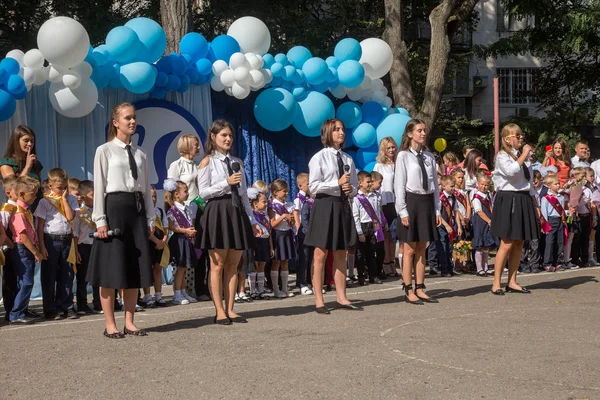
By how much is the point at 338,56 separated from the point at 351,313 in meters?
6.79

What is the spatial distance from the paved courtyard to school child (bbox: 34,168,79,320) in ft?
1.48

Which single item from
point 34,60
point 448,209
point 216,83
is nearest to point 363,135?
point 448,209

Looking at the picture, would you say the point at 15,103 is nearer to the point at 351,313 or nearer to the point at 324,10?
the point at 351,313

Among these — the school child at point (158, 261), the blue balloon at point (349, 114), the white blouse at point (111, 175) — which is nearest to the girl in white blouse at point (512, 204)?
the school child at point (158, 261)

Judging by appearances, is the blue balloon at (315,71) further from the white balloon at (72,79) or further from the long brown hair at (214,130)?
the long brown hair at (214,130)

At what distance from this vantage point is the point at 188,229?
1141 cm

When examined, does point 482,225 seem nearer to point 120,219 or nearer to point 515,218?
point 515,218

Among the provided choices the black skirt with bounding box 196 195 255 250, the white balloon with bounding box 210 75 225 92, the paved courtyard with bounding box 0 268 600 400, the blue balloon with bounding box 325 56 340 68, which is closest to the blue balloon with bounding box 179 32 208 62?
the white balloon with bounding box 210 75 225 92

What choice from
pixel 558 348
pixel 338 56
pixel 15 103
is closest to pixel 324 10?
pixel 338 56

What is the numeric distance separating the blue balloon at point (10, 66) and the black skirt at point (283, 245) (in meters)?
3.60

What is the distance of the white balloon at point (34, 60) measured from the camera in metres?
12.0

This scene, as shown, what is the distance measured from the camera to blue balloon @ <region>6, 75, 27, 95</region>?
1166 cm

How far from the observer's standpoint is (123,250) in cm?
839

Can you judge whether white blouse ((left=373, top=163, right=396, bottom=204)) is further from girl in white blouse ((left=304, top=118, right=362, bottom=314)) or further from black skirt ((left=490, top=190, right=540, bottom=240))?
girl in white blouse ((left=304, top=118, right=362, bottom=314))
